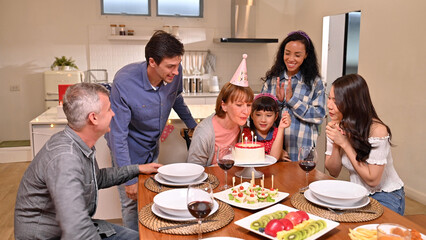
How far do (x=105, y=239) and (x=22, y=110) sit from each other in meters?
5.12

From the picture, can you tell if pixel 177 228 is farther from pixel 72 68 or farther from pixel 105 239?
pixel 72 68

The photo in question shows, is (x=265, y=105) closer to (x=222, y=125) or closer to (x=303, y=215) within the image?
(x=222, y=125)

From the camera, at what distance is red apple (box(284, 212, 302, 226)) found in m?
1.36

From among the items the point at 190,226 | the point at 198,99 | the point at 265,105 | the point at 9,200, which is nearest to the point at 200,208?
the point at 190,226

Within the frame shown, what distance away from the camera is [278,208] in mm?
1514

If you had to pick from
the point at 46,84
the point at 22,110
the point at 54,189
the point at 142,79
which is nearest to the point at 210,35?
the point at 46,84

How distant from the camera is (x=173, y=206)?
1.49 meters

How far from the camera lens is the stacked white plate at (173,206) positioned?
4.71ft

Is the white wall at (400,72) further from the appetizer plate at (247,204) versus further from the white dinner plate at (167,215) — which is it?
the white dinner plate at (167,215)

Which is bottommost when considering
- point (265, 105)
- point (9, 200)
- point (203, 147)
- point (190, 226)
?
point (9, 200)

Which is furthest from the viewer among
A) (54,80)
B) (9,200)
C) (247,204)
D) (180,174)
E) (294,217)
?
(54,80)

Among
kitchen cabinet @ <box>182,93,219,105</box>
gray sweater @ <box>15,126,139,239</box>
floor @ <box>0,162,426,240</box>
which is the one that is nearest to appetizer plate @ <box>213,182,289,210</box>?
gray sweater @ <box>15,126,139,239</box>

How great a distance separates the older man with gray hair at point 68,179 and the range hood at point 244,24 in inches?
191

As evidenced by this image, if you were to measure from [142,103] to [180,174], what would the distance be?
1.94 feet
